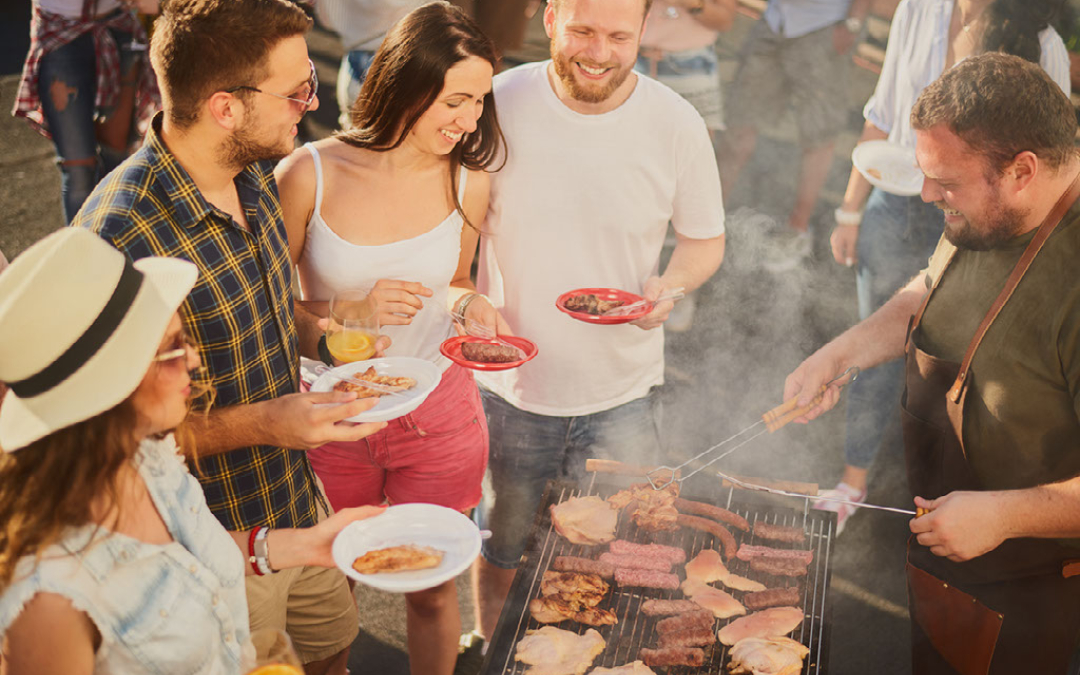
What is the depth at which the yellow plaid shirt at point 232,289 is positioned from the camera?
274cm

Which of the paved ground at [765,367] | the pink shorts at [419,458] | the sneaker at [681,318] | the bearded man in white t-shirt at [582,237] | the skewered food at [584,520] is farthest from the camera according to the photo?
the sneaker at [681,318]

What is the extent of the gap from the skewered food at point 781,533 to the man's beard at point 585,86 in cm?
183

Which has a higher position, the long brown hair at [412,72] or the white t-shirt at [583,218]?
the long brown hair at [412,72]

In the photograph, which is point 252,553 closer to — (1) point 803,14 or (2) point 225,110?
(2) point 225,110

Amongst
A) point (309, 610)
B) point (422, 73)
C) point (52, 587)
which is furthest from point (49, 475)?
point (422, 73)

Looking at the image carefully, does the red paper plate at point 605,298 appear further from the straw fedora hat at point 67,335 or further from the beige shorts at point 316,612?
the straw fedora hat at point 67,335

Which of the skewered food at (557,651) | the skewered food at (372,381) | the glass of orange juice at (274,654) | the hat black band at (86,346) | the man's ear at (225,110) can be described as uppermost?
the man's ear at (225,110)

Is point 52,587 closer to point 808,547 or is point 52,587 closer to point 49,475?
point 49,475

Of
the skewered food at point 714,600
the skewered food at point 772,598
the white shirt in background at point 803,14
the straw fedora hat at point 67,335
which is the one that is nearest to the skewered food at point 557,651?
the skewered food at point 714,600

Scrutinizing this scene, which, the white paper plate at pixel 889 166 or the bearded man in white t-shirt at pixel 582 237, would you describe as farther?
the white paper plate at pixel 889 166

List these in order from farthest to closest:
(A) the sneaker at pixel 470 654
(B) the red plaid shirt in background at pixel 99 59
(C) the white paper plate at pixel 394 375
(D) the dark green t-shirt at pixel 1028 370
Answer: (B) the red plaid shirt in background at pixel 99 59
(A) the sneaker at pixel 470 654
(D) the dark green t-shirt at pixel 1028 370
(C) the white paper plate at pixel 394 375

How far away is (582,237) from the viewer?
12.7ft

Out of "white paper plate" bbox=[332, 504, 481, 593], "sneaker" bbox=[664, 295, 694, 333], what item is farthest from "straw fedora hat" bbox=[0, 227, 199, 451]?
"sneaker" bbox=[664, 295, 694, 333]

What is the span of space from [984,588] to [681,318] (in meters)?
3.66
